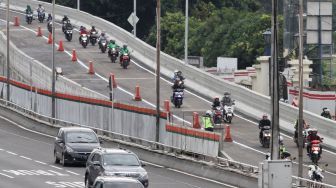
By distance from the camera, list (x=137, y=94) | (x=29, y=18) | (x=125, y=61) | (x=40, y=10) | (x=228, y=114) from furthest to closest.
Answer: (x=40, y=10), (x=29, y=18), (x=125, y=61), (x=137, y=94), (x=228, y=114)

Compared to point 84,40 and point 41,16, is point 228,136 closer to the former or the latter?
point 84,40

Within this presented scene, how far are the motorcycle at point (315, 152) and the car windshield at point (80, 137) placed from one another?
7.97 meters

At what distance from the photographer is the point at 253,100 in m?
61.8

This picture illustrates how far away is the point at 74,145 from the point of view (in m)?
46.6

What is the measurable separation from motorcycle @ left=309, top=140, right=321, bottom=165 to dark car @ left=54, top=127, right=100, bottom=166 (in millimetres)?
7809

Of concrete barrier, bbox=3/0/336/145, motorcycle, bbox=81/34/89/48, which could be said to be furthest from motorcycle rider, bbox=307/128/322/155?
motorcycle, bbox=81/34/89/48

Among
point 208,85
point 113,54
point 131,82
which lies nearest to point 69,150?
point 208,85

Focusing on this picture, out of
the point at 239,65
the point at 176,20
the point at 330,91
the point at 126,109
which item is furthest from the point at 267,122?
the point at 176,20

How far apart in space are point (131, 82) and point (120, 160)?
35481 millimetres

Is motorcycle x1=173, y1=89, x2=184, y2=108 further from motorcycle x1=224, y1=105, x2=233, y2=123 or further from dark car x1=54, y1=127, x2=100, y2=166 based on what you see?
dark car x1=54, y1=127, x2=100, y2=166

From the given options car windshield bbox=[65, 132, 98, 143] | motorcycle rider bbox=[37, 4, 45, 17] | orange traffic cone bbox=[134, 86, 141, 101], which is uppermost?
motorcycle rider bbox=[37, 4, 45, 17]

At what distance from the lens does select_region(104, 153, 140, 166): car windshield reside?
3809 centimetres

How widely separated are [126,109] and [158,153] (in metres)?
6.91

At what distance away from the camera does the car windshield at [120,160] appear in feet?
125
